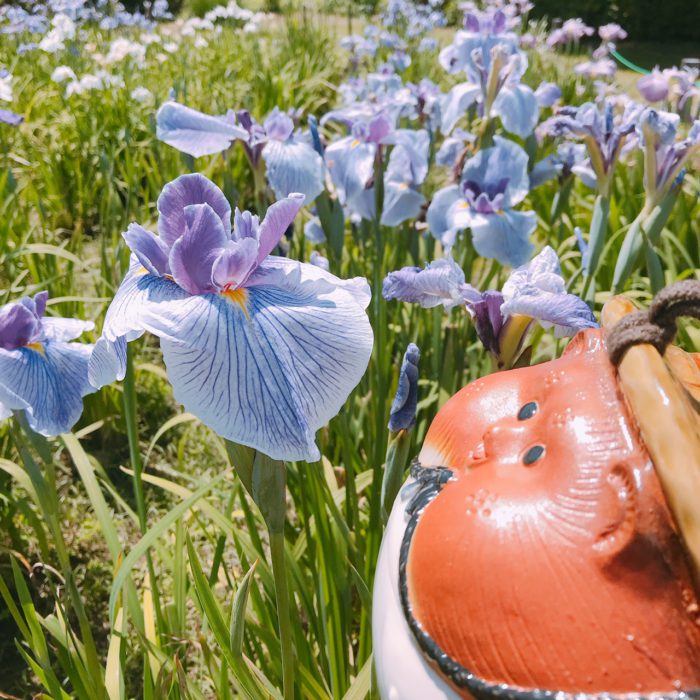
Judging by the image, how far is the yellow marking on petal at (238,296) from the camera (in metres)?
0.72

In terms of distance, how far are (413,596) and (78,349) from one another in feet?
2.41

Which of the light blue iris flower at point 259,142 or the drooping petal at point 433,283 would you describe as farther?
the light blue iris flower at point 259,142

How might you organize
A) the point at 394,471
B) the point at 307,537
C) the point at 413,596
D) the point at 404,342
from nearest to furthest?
the point at 413,596, the point at 394,471, the point at 307,537, the point at 404,342

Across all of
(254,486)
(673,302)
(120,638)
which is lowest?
(120,638)

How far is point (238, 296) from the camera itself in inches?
28.7

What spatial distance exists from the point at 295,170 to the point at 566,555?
1296mm

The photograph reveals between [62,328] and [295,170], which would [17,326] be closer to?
[62,328]

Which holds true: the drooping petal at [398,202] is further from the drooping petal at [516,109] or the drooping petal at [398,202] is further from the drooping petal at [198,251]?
the drooping petal at [198,251]

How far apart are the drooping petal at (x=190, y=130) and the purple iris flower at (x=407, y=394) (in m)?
0.74

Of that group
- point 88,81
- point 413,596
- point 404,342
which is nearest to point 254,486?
point 413,596

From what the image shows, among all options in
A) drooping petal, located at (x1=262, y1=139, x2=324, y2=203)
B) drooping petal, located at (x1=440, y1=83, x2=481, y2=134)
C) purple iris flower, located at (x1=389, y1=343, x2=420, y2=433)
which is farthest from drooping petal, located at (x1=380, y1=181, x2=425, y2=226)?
purple iris flower, located at (x1=389, y1=343, x2=420, y2=433)

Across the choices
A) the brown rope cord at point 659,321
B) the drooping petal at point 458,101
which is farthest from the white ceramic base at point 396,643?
the drooping petal at point 458,101

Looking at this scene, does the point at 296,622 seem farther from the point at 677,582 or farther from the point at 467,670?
the point at 677,582

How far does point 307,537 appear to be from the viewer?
1329mm
